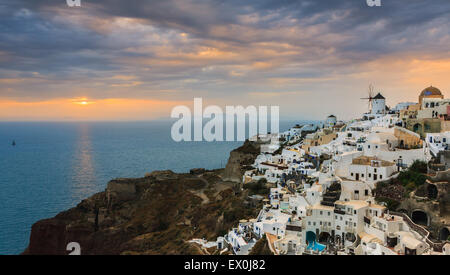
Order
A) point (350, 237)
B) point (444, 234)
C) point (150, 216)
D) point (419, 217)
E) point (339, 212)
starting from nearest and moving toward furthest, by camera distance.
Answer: point (444, 234)
point (350, 237)
point (339, 212)
point (419, 217)
point (150, 216)

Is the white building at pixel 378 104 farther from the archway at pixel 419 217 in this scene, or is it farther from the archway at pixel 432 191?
the archway at pixel 419 217

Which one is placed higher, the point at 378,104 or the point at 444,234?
the point at 378,104

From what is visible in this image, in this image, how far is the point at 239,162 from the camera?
47.4 m

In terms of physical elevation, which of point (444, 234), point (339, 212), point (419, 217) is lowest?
point (444, 234)

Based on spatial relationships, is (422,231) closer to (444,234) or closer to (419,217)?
(444,234)

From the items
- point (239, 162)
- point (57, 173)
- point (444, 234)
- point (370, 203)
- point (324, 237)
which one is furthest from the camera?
point (57, 173)

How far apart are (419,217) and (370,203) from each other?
2728mm

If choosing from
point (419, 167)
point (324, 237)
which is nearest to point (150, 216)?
point (324, 237)

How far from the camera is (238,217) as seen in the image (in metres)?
28.4

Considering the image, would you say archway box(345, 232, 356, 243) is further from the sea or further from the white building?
the sea

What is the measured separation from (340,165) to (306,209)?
590 centimetres

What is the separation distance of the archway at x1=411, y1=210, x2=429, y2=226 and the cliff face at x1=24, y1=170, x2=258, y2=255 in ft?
40.0
